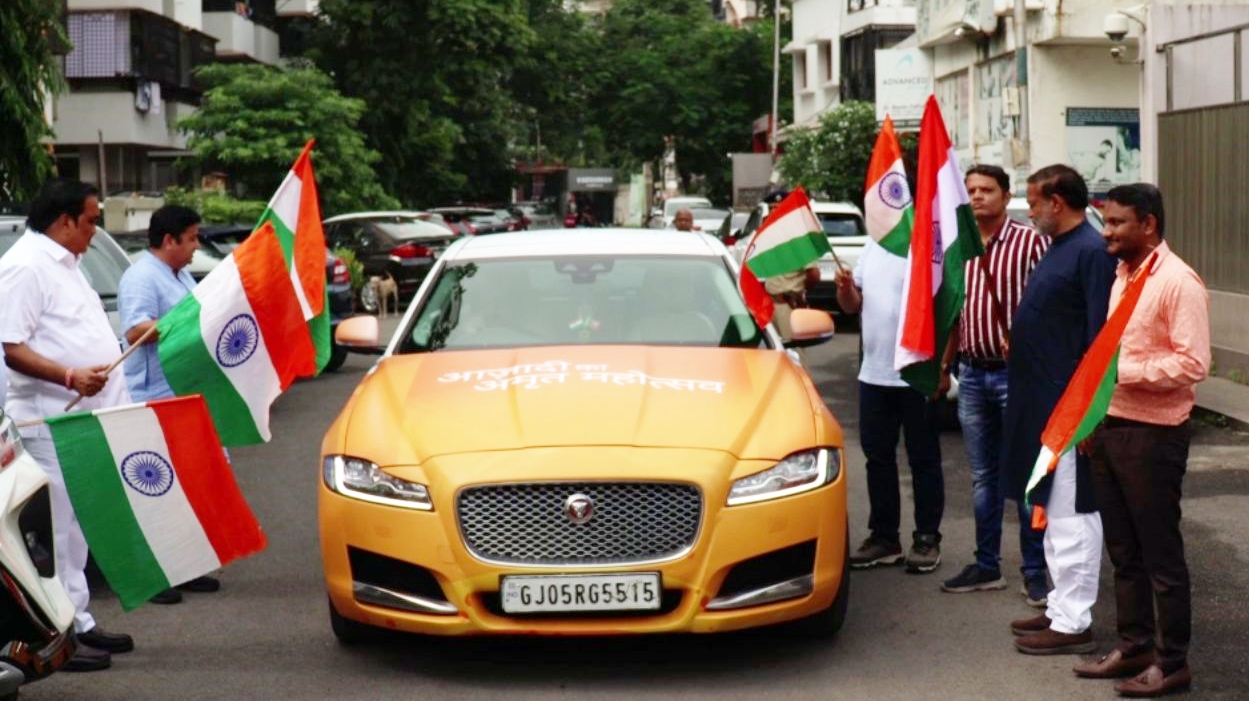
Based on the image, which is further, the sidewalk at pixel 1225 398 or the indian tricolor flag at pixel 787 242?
the sidewalk at pixel 1225 398

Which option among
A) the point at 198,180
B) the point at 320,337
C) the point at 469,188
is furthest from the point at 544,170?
the point at 320,337

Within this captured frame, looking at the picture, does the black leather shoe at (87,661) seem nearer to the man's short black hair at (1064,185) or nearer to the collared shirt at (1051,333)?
the collared shirt at (1051,333)

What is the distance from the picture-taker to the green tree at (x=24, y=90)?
18125mm

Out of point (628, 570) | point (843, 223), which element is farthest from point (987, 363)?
point (843, 223)

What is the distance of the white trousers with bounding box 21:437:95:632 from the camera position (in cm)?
688

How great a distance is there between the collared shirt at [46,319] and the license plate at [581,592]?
6.31 feet

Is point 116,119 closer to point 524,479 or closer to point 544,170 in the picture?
point 524,479

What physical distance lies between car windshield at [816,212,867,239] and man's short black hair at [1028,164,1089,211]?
17.9m

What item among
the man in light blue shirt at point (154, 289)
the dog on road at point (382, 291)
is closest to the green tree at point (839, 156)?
Answer: the dog on road at point (382, 291)

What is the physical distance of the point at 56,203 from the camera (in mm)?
7172

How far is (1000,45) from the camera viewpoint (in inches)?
1374

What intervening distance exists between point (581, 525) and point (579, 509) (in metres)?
0.06

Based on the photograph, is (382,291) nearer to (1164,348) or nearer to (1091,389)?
(1091,389)

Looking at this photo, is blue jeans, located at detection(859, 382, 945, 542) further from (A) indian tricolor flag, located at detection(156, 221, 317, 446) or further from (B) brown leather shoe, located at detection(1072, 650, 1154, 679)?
(A) indian tricolor flag, located at detection(156, 221, 317, 446)
